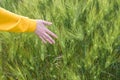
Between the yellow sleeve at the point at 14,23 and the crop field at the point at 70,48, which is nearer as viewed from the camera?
the yellow sleeve at the point at 14,23

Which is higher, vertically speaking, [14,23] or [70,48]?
[14,23]

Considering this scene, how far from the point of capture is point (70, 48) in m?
1.47

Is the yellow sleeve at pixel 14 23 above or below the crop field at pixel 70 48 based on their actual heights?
above

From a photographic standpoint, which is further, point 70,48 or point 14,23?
point 70,48

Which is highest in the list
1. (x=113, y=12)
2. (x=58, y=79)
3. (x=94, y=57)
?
(x=113, y=12)

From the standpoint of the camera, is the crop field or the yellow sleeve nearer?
the yellow sleeve

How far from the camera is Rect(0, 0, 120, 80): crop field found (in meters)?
1.44

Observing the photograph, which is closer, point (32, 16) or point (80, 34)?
point (80, 34)

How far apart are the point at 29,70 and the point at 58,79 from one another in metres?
0.14

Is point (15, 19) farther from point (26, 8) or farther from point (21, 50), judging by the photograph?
point (26, 8)

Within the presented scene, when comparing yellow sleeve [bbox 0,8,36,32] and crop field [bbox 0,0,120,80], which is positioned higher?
yellow sleeve [bbox 0,8,36,32]

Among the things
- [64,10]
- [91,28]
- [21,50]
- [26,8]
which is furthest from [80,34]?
[26,8]

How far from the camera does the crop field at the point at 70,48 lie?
144 cm

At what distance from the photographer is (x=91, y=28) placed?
149 centimetres
